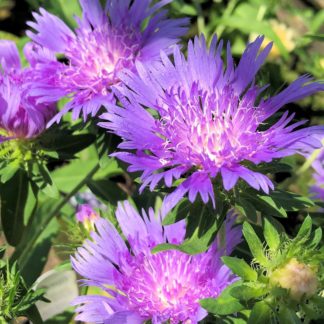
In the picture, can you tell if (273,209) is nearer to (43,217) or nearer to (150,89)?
(150,89)

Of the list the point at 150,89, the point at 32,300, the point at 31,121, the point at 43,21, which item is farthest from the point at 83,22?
the point at 32,300

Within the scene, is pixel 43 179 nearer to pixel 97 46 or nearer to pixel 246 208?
pixel 97 46

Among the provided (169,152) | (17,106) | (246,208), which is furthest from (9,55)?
(246,208)

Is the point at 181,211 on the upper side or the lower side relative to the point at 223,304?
upper

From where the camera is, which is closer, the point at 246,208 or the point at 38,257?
the point at 246,208

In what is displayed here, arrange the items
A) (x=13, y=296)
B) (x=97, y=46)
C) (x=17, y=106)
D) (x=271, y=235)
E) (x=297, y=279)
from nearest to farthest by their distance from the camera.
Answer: (x=297, y=279)
(x=271, y=235)
(x=13, y=296)
(x=17, y=106)
(x=97, y=46)

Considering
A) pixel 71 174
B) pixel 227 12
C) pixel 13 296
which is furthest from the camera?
pixel 227 12

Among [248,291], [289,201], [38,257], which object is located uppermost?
[289,201]

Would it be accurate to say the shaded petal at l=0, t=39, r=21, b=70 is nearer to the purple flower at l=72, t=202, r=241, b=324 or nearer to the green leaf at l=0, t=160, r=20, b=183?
the green leaf at l=0, t=160, r=20, b=183

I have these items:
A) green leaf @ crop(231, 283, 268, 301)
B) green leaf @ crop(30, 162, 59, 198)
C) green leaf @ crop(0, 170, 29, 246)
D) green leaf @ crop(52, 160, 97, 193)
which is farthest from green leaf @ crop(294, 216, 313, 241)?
green leaf @ crop(52, 160, 97, 193)
